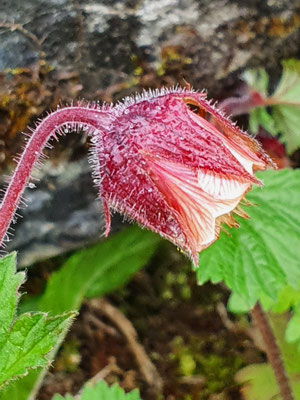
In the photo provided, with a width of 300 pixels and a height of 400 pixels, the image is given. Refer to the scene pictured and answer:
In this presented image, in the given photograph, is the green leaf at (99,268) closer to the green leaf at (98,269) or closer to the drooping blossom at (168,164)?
the green leaf at (98,269)

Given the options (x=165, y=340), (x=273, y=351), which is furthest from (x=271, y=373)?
(x=165, y=340)

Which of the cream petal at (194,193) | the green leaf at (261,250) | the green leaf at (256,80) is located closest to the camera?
the cream petal at (194,193)

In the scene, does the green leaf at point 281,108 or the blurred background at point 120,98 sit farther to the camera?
A: the green leaf at point 281,108

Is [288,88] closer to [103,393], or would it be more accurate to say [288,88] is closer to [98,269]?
[98,269]

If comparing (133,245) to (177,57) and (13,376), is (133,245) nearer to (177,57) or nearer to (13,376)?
(177,57)

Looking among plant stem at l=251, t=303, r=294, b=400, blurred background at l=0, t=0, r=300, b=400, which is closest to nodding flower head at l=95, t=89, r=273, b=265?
blurred background at l=0, t=0, r=300, b=400

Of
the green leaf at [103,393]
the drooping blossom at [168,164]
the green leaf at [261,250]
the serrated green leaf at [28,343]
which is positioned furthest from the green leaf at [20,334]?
the green leaf at [261,250]
